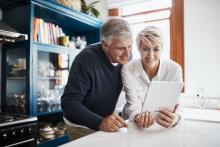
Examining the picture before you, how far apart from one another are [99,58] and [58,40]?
1.45m

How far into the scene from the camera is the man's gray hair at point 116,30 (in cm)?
121

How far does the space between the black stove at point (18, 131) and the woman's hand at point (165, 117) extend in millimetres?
1237

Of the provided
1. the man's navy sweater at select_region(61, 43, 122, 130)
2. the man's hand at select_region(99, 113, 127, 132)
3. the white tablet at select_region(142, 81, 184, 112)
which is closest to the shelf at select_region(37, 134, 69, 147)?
the man's navy sweater at select_region(61, 43, 122, 130)

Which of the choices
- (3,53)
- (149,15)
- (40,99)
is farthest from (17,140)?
(149,15)

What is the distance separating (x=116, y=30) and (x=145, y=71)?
37 cm

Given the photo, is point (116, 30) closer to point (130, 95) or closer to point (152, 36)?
point (152, 36)

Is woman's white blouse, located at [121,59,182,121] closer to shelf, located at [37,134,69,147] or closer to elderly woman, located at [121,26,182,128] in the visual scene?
elderly woman, located at [121,26,182,128]

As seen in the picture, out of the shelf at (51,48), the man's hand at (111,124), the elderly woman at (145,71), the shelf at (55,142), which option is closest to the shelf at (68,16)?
the shelf at (51,48)

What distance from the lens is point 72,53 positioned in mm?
2686

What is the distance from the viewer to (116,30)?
1.21 m

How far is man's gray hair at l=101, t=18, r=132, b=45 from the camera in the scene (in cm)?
121

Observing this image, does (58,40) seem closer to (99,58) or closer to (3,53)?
(3,53)

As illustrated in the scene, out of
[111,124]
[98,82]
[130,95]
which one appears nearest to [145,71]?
[130,95]

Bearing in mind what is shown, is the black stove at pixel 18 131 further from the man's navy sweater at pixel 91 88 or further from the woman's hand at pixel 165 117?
the woman's hand at pixel 165 117
